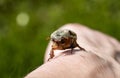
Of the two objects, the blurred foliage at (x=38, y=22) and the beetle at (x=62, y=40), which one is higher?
the beetle at (x=62, y=40)

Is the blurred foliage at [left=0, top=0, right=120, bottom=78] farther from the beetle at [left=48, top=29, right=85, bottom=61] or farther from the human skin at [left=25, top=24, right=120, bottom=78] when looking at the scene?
the beetle at [left=48, top=29, right=85, bottom=61]

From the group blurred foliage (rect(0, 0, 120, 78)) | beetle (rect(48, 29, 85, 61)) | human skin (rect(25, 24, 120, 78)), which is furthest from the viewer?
blurred foliage (rect(0, 0, 120, 78))

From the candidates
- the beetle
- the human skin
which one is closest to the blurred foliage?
the human skin

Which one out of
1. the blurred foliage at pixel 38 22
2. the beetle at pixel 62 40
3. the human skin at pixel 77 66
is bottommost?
the blurred foliage at pixel 38 22

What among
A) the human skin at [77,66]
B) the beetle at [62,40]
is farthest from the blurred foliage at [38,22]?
the beetle at [62,40]

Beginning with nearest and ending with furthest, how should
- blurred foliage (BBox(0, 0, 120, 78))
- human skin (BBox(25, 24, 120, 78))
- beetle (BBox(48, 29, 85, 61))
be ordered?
human skin (BBox(25, 24, 120, 78)) < beetle (BBox(48, 29, 85, 61)) < blurred foliage (BBox(0, 0, 120, 78))

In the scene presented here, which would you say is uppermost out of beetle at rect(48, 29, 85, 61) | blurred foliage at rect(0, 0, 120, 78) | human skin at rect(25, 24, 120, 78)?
beetle at rect(48, 29, 85, 61)

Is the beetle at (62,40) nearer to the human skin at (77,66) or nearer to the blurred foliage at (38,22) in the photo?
the human skin at (77,66)

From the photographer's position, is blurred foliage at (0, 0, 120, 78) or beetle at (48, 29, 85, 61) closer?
beetle at (48, 29, 85, 61)
